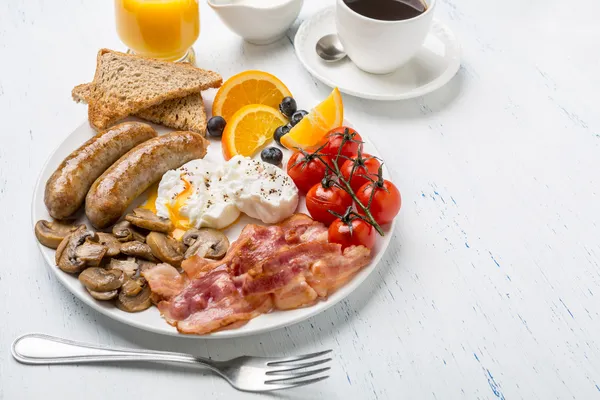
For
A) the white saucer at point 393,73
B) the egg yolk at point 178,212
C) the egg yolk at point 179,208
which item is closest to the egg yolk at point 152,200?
the egg yolk at point 179,208

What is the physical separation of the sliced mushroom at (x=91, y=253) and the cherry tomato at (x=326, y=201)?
86 cm

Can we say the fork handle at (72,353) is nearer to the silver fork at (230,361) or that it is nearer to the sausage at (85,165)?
the silver fork at (230,361)

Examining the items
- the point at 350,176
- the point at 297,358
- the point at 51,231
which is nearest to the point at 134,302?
the point at 51,231

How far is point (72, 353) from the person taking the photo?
7.37ft

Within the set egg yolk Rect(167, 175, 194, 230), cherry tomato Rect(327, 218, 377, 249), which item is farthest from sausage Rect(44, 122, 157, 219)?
cherry tomato Rect(327, 218, 377, 249)

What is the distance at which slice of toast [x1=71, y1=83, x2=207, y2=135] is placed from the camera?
3133 mm

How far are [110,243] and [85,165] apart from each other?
1.38 ft

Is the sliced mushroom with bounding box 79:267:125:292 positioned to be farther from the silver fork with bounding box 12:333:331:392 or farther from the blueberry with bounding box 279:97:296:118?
the blueberry with bounding box 279:97:296:118

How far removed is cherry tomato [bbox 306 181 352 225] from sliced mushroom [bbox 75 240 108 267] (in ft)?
2.82

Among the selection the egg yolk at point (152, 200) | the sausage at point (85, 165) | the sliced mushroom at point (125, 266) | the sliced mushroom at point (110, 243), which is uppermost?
the sausage at point (85, 165)

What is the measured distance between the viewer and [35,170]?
3033 millimetres

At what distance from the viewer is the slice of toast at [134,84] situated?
3117 mm

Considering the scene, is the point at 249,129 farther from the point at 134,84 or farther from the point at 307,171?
the point at 134,84

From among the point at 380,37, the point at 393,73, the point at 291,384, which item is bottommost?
the point at 393,73
